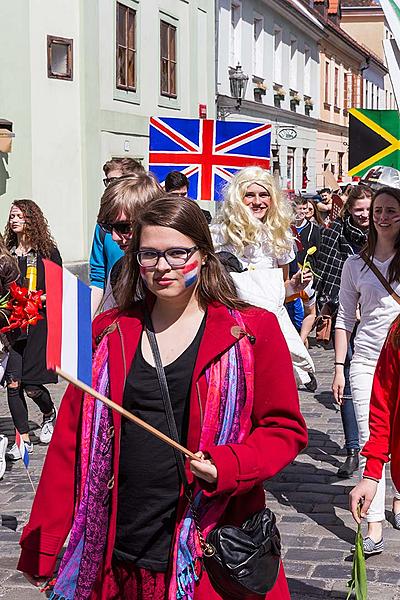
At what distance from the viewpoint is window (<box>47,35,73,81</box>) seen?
62.9 feet

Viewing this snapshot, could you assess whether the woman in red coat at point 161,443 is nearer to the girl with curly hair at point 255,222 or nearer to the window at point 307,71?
the girl with curly hair at point 255,222

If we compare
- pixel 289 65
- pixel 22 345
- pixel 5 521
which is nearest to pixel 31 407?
pixel 22 345

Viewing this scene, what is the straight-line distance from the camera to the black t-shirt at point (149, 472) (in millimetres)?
3094

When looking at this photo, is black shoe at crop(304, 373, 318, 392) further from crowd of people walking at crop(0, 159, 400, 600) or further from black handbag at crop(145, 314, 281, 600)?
black handbag at crop(145, 314, 281, 600)

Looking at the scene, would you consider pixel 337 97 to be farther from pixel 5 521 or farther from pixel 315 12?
pixel 5 521

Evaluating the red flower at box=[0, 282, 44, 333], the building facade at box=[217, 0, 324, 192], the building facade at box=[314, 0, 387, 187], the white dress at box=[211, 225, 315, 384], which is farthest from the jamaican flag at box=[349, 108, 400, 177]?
the building facade at box=[314, 0, 387, 187]

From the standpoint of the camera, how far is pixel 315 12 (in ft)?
132

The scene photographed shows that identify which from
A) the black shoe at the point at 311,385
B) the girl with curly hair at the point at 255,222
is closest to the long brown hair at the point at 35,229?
the girl with curly hair at the point at 255,222

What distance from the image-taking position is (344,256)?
8469mm

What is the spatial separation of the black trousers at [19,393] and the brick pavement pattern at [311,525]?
31 cm

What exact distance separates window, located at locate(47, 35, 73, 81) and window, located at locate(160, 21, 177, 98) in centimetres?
506

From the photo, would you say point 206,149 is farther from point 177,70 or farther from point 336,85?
point 336,85

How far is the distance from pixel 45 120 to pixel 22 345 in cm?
1105

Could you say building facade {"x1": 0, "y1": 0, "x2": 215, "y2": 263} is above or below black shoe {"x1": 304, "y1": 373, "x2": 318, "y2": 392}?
above
